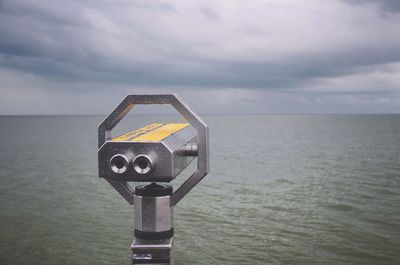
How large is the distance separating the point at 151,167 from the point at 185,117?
376 mm

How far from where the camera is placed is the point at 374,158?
5638cm

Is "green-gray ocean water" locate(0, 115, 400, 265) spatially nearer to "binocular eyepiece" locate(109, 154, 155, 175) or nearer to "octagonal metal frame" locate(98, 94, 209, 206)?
"octagonal metal frame" locate(98, 94, 209, 206)

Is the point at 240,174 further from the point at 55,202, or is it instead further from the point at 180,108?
the point at 180,108

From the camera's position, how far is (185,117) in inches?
87.3

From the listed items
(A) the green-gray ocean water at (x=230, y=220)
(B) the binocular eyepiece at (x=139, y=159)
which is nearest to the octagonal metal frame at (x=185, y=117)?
(B) the binocular eyepiece at (x=139, y=159)

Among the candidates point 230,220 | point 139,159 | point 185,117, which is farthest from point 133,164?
point 230,220

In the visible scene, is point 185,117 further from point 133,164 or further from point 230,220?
point 230,220

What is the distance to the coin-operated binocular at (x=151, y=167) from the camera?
78.4 inches

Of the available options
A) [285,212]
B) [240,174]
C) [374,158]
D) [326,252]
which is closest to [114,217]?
[285,212]

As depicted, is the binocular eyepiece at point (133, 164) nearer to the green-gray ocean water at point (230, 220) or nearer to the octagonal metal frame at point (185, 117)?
the octagonal metal frame at point (185, 117)

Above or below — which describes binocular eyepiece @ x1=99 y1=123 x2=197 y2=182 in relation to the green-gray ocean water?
above

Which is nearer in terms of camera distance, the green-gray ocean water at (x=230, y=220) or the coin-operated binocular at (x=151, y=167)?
the coin-operated binocular at (x=151, y=167)

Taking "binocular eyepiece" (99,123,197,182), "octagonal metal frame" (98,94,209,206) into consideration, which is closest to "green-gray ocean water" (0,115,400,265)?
"octagonal metal frame" (98,94,209,206)

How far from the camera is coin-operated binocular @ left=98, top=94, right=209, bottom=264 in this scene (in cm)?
199
